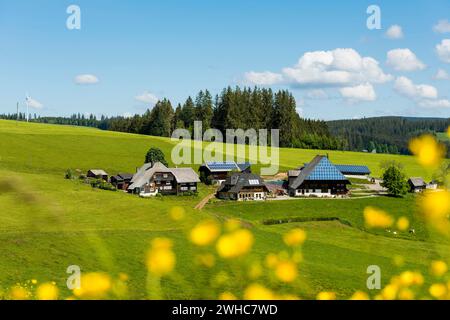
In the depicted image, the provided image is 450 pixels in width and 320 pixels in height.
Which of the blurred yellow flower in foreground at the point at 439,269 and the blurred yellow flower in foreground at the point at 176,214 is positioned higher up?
the blurred yellow flower in foreground at the point at 176,214

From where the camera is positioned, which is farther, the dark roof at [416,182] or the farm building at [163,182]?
the dark roof at [416,182]

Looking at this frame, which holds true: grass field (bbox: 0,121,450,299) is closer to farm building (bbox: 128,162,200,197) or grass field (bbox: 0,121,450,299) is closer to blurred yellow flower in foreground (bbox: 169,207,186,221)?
blurred yellow flower in foreground (bbox: 169,207,186,221)

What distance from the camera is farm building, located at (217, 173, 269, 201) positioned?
208ft

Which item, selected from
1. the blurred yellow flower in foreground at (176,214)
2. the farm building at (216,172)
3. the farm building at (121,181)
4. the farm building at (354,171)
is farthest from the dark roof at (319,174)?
the blurred yellow flower in foreground at (176,214)

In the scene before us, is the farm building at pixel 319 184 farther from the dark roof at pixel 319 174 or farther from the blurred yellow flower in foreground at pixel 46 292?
the blurred yellow flower in foreground at pixel 46 292

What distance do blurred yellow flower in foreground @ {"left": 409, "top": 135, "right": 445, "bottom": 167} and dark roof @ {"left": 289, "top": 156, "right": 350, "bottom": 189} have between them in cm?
6833

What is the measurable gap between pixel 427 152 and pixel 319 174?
7135 cm

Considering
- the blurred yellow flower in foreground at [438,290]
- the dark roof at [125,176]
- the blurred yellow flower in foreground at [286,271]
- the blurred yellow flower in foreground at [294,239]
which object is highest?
the blurred yellow flower in foreground at [294,239]

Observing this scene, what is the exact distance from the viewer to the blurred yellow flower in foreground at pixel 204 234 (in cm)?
167

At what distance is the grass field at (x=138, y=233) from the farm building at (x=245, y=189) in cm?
479
